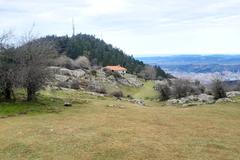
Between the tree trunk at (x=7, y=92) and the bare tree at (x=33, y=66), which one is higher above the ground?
the bare tree at (x=33, y=66)

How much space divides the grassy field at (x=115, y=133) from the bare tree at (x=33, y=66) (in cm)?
266

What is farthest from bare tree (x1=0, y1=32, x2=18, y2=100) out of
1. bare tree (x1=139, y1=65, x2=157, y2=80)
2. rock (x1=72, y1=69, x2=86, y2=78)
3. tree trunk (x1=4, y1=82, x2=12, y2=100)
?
bare tree (x1=139, y1=65, x2=157, y2=80)

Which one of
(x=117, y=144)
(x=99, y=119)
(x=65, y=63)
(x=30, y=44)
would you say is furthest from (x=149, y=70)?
(x=117, y=144)

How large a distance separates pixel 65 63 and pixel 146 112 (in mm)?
94106

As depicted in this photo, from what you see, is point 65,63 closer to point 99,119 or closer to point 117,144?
point 99,119

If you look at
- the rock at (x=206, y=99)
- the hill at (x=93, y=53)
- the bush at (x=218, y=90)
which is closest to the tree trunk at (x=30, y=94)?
the rock at (x=206, y=99)

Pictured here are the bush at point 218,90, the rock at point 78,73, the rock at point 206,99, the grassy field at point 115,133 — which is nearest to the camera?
the grassy field at point 115,133

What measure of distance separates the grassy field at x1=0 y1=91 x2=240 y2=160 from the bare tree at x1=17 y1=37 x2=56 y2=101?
2.66 meters

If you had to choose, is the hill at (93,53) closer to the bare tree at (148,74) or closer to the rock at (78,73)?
the bare tree at (148,74)

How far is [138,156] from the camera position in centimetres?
2528

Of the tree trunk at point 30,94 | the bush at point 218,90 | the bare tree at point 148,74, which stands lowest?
the bare tree at point 148,74

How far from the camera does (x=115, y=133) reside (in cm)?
3222

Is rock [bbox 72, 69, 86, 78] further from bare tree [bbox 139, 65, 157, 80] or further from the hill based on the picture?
bare tree [bbox 139, 65, 157, 80]

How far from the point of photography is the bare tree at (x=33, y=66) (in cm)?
4925
